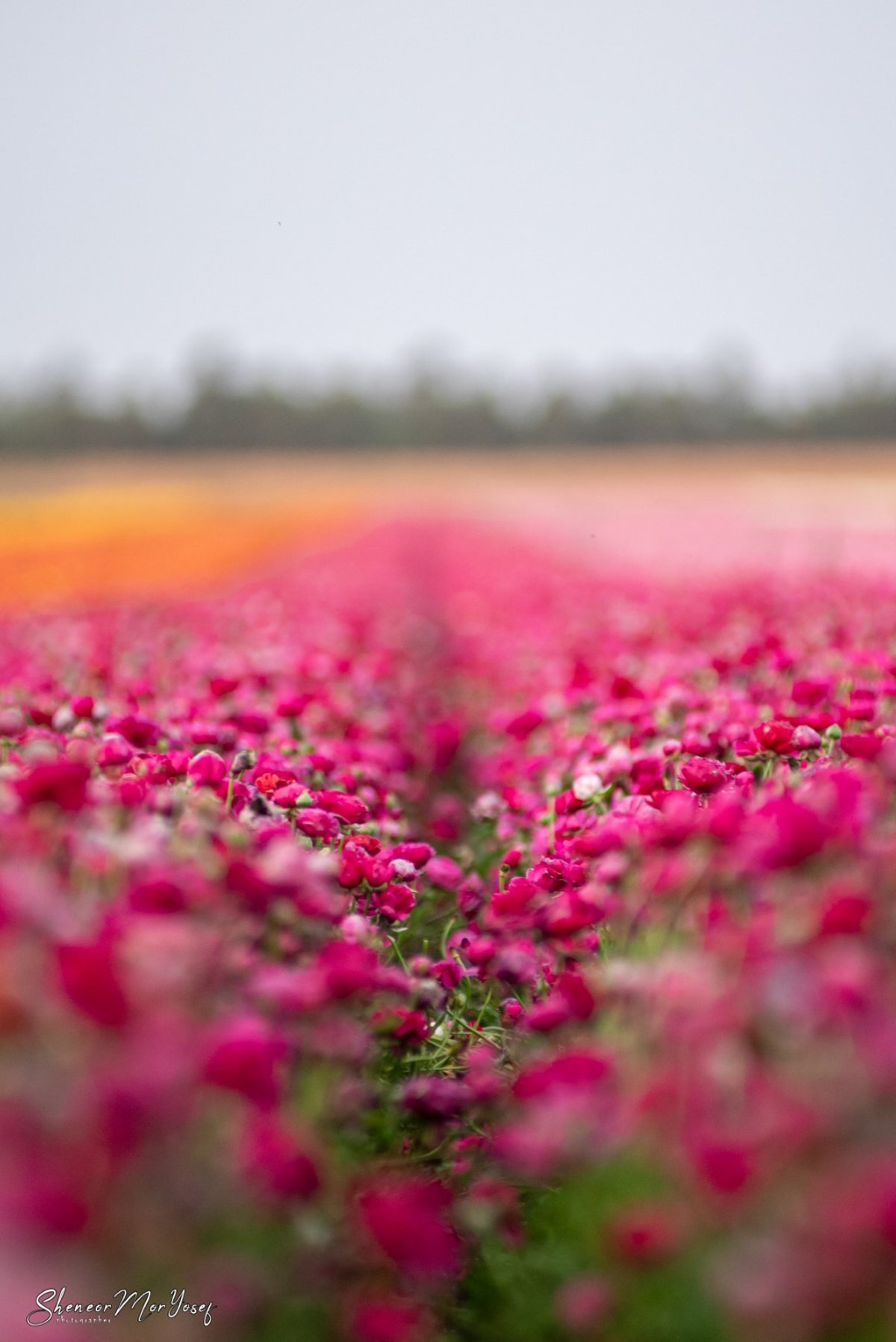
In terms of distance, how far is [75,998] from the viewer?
1.16 m

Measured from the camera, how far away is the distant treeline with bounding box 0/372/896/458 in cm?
6288

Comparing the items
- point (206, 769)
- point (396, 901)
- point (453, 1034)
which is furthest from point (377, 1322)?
point (453, 1034)

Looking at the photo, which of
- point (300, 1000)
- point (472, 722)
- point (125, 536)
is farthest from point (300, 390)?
point (300, 1000)

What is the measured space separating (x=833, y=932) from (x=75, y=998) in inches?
35.0

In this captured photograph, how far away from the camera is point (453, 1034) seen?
2895mm

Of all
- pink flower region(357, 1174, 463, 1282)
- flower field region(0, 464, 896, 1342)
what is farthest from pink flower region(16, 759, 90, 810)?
pink flower region(357, 1174, 463, 1282)

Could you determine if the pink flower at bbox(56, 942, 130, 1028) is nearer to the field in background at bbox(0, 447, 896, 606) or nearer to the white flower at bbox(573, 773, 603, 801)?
the white flower at bbox(573, 773, 603, 801)

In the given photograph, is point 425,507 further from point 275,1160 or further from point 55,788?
point 275,1160

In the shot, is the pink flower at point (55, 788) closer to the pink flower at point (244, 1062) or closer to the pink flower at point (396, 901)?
the pink flower at point (244, 1062)

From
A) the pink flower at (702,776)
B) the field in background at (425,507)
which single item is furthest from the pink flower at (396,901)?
the field in background at (425,507)

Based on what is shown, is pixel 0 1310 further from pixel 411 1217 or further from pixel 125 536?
pixel 125 536

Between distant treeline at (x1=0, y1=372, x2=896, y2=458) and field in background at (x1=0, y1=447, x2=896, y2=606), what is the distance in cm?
521

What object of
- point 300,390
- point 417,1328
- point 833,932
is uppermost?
point 300,390

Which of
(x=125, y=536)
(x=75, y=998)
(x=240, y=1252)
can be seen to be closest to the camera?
(x=75, y=998)
